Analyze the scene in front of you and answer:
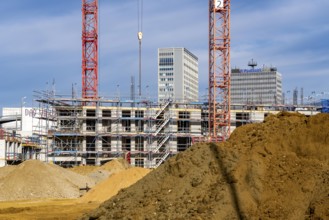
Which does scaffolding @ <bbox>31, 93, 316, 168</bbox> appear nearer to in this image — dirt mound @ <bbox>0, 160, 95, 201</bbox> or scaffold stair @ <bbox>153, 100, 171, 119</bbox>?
scaffold stair @ <bbox>153, 100, 171, 119</bbox>

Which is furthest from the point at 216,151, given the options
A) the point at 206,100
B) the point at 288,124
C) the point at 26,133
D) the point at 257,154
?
the point at 26,133

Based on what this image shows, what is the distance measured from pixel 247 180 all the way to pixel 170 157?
13912 millimetres

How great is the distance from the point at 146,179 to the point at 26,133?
74675 millimetres

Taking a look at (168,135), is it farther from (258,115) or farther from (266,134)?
(266,134)

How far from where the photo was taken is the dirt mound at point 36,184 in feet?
131

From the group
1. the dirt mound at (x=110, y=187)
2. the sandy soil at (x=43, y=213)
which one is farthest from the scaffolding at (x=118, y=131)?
the sandy soil at (x=43, y=213)

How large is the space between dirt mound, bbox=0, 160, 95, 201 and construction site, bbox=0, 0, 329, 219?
0.31ft

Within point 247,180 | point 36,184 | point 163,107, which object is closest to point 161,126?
point 163,107

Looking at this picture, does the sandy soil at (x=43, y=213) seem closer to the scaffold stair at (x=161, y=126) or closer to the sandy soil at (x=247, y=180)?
the sandy soil at (x=247, y=180)

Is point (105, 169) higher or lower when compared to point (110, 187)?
lower

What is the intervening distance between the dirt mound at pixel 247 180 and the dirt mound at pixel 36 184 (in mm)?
24125

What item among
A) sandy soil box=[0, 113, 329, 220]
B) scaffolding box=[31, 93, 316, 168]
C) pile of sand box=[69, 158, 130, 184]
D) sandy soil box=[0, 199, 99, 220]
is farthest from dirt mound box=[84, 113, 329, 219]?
scaffolding box=[31, 93, 316, 168]

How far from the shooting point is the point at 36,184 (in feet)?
135

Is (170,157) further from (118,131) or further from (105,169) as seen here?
(118,131)
